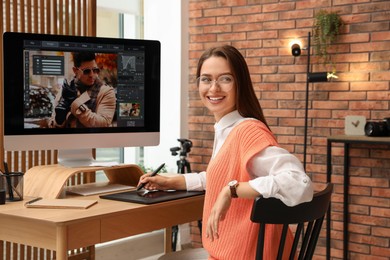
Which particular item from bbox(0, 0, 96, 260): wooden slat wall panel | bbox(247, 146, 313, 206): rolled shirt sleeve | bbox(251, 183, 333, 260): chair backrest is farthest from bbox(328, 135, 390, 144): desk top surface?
bbox(247, 146, 313, 206): rolled shirt sleeve

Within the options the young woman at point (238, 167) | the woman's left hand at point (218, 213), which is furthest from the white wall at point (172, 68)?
the woman's left hand at point (218, 213)

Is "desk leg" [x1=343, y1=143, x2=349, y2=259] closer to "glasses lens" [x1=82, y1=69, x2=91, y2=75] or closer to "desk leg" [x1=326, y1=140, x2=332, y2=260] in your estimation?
"desk leg" [x1=326, y1=140, x2=332, y2=260]

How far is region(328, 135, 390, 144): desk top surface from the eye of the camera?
4098mm

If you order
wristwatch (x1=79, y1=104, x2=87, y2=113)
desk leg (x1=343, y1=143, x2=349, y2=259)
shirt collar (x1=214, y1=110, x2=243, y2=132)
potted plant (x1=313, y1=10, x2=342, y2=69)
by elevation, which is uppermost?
potted plant (x1=313, y1=10, x2=342, y2=69)

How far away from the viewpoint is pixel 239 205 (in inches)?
84.4

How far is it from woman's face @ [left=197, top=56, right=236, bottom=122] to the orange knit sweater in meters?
0.16

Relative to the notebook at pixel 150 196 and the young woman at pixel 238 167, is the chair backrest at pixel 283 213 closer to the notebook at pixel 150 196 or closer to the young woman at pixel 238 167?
the young woman at pixel 238 167

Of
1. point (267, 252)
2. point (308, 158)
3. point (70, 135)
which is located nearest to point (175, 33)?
point (308, 158)

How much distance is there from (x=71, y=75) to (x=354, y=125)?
2.36 m

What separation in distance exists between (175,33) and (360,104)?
177 cm

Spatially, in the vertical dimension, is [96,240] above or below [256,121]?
below

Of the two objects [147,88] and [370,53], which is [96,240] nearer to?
[147,88]

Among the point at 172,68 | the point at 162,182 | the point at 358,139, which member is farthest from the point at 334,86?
the point at 162,182

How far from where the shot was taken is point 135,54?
3039 millimetres
